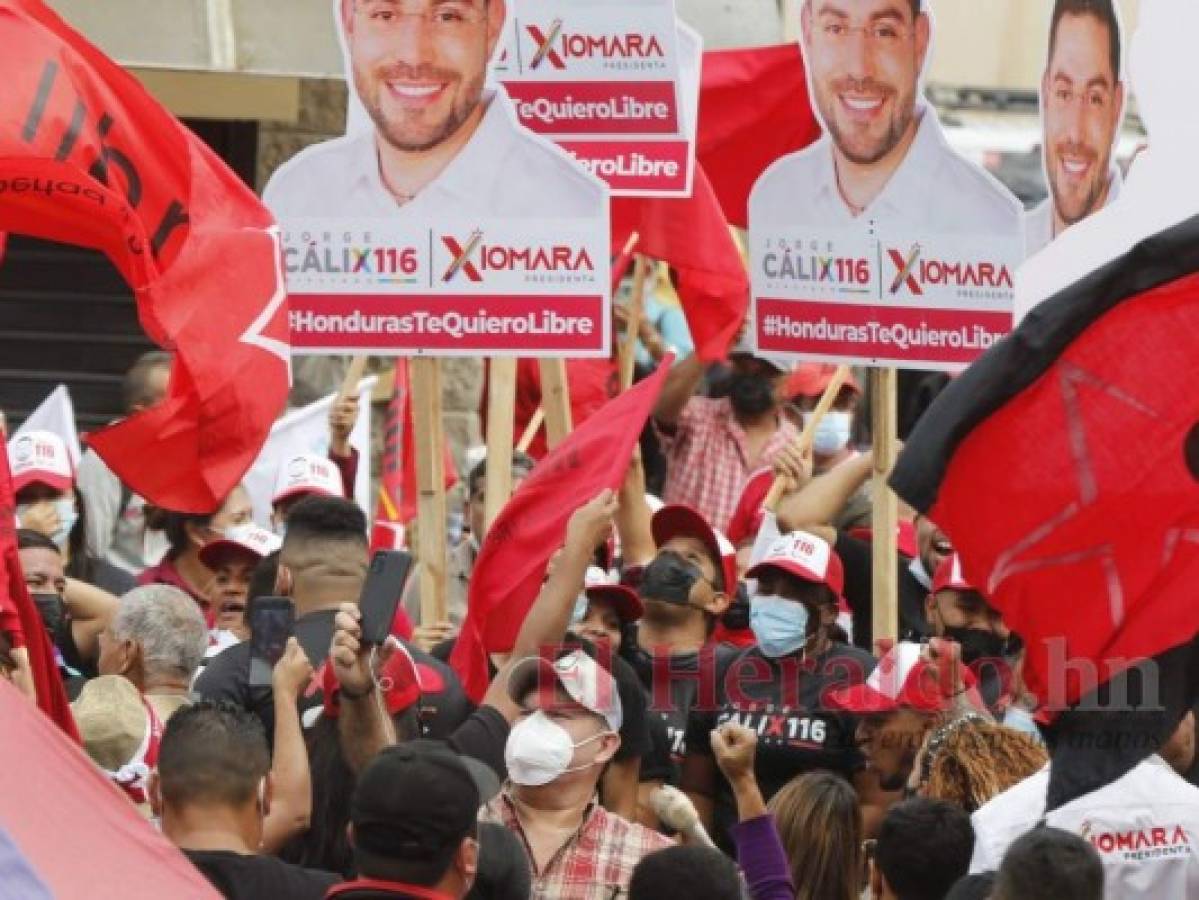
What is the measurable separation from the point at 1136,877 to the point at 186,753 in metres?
2.10

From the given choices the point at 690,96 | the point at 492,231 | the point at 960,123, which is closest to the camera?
the point at 492,231

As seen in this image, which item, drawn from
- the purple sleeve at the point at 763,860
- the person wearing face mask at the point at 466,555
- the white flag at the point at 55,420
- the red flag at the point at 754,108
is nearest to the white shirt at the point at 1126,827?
the purple sleeve at the point at 763,860

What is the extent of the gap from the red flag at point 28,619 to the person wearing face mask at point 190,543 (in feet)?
10.5

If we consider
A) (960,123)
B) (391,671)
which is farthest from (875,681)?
(960,123)

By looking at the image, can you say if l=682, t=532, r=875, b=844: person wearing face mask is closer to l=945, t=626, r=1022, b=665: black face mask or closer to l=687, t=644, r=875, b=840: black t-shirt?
l=687, t=644, r=875, b=840: black t-shirt

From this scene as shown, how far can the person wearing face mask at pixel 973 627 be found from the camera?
407 inches

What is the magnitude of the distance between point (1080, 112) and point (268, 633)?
359cm

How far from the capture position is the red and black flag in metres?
→ 7.64

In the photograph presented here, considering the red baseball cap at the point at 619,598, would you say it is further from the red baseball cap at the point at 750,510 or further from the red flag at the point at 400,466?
the red flag at the point at 400,466

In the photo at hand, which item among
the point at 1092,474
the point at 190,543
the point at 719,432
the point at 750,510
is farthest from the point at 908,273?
the point at 1092,474

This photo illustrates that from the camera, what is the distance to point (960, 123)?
2053cm

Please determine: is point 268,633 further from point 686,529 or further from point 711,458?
point 711,458

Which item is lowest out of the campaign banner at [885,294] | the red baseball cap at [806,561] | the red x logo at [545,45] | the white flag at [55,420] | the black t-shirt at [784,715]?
the black t-shirt at [784,715]

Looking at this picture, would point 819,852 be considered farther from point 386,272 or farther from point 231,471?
point 386,272
